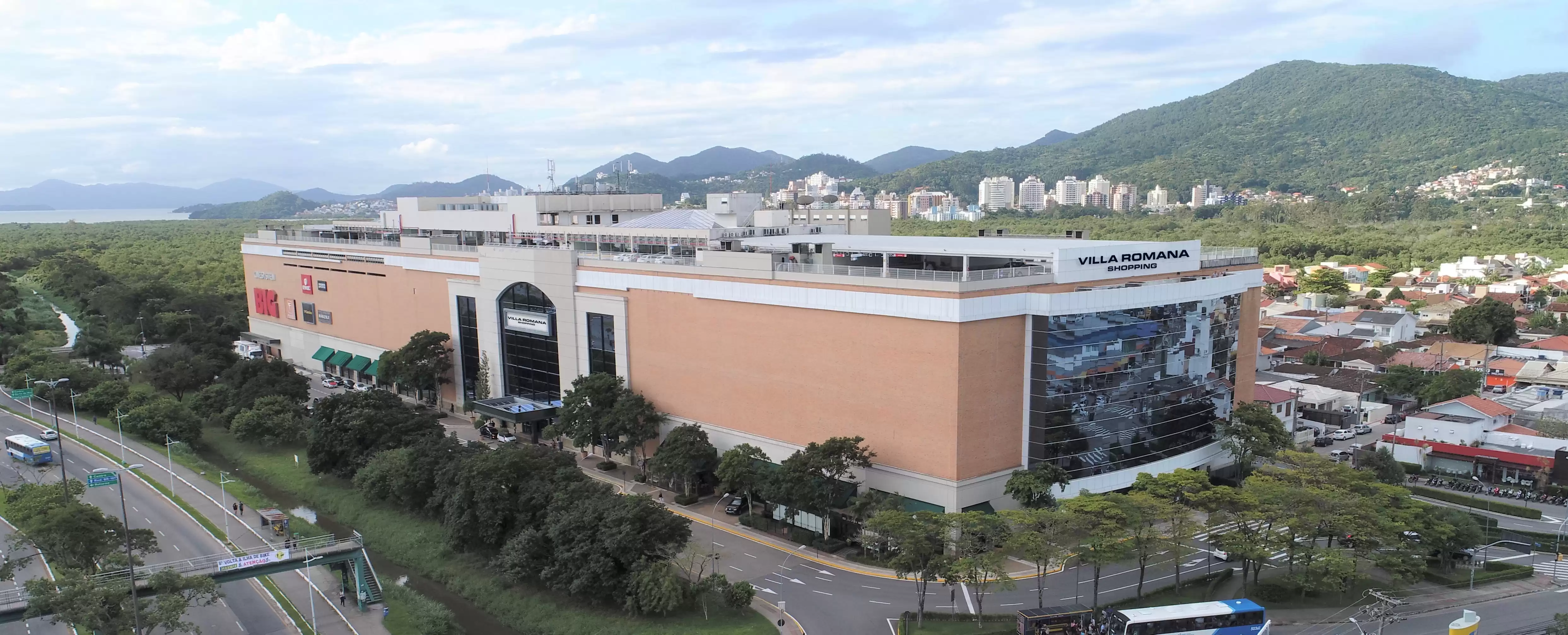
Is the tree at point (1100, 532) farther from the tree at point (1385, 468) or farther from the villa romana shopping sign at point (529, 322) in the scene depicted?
the villa romana shopping sign at point (529, 322)

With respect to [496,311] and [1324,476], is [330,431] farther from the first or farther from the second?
[1324,476]

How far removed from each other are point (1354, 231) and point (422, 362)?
166m

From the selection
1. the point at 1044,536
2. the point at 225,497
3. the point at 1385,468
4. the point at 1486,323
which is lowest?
the point at 225,497

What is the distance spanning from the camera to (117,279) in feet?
384

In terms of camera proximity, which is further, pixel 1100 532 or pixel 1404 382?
pixel 1404 382

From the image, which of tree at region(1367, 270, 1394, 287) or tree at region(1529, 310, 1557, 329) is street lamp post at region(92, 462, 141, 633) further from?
tree at region(1367, 270, 1394, 287)

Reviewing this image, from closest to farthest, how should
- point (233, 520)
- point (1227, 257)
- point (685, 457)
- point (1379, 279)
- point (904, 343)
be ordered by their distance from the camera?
point (904, 343)
point (685, 457)
point (233, 520)
point (1227, 257)
point (1379, 279)

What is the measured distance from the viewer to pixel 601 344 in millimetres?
57312

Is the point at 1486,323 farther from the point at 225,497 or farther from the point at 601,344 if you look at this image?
the point at 225,497

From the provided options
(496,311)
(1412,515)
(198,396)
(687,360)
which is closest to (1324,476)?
(1412,515)

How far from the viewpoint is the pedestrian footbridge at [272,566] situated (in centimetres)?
3334

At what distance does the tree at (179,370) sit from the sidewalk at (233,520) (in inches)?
289

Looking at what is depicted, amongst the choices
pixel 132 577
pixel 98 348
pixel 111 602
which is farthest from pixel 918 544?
pixel 98 348

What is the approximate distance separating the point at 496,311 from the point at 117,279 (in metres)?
82.7
